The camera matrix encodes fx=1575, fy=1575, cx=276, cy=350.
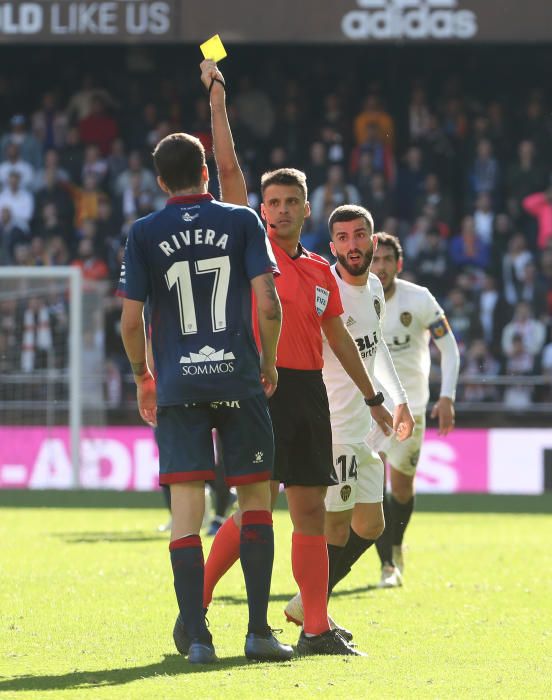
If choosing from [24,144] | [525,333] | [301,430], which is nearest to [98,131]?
[24,144]

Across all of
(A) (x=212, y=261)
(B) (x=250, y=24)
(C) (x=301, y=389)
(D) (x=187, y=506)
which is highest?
(B) (x=250, y=24)

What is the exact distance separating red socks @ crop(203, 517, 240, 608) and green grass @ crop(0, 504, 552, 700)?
0.28 meters

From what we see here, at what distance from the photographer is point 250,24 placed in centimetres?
2123

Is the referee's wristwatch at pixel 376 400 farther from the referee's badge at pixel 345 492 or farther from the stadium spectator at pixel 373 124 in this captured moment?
the stadium spectator at pixel 373 124

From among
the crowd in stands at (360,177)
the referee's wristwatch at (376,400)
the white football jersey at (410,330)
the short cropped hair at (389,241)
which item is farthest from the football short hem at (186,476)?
the crowd in stands at (360,177)

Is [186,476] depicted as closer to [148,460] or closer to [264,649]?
[264,649]

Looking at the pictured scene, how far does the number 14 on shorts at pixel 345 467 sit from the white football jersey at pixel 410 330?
2845 mm

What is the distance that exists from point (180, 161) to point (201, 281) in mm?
478

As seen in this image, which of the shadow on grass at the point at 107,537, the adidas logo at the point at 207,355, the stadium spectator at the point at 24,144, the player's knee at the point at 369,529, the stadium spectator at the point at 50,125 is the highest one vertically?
the stadium spectator at the point at 50,125

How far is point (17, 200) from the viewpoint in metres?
22.9

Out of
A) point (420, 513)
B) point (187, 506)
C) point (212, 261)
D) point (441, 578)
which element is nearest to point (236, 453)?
point (187, 506)

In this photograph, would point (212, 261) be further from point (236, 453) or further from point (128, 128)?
point (128, 128)

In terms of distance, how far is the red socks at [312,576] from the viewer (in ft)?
21.4

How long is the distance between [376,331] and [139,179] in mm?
15803
